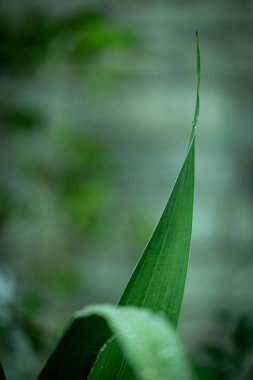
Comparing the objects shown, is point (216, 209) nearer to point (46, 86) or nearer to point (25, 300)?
point (46, 86)

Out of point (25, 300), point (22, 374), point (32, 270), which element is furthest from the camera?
point (32, 270)

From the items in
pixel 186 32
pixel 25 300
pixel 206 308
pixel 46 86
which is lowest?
pixel 206 308

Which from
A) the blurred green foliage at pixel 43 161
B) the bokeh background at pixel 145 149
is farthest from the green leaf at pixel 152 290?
the bokeh background at pixel 145 149

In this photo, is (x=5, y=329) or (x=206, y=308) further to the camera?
(x=206, y=308)

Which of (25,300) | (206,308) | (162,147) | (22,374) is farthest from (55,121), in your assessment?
(22,374)

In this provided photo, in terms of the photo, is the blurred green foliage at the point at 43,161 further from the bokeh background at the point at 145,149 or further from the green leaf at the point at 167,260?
the green leaf at the point at 167,260

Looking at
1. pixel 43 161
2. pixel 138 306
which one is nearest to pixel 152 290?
pixel 138 306

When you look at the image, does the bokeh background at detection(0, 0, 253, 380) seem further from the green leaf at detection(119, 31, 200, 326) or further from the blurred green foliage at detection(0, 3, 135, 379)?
the green leaf at detection(119, 31, 200, 326)

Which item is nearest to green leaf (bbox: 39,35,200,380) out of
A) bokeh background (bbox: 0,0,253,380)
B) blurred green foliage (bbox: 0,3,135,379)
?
blurred green foliage (bbox: 0,3,135,379)
